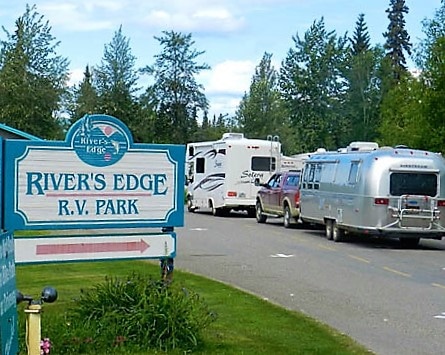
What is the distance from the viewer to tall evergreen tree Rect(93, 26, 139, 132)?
203 ft

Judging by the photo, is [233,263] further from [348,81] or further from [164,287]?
[348,81]

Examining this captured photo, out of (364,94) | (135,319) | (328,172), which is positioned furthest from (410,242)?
(364,94)

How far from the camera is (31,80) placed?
44375 millimetres

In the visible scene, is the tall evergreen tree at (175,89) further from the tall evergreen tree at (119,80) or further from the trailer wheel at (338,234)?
the trailer wheel at (338,234)

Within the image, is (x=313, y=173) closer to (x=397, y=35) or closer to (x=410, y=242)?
(x=410, y=242)

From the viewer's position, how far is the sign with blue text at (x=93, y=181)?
8.70 meters

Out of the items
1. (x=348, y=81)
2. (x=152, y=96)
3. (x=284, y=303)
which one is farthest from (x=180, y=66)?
(x=284, y=303)

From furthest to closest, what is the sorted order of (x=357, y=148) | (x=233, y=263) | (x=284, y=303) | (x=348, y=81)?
(x=348, y=81) < (x=357, y=148) < (x=233, y=263) < (x=284, y=303)

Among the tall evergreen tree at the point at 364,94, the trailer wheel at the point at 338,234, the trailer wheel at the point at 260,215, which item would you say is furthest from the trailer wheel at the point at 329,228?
the tall evergreen tree at the point at 364,94

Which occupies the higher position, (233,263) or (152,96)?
(152,96)

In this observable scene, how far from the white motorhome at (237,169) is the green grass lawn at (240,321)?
1795 cm

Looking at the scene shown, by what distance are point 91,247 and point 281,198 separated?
64.5ft

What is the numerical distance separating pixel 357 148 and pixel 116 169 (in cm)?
1516

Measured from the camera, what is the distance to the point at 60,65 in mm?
46156
